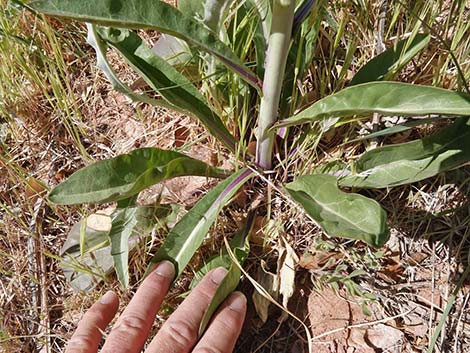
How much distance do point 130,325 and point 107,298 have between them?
0.37ft

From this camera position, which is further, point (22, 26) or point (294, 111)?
point (22, 26)

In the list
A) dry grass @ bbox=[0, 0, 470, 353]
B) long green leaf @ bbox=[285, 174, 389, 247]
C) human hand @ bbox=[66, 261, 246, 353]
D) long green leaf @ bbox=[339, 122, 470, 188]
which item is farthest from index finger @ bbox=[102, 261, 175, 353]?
long green leaf @ bbox=[339, 122, 470, 188]

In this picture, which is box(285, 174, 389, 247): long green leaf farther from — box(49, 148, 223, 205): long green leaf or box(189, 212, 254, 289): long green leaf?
box(49, 148, 223, 205): long green leaf

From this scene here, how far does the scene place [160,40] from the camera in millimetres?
1500

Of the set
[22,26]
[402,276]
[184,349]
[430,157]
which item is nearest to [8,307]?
[184,349]

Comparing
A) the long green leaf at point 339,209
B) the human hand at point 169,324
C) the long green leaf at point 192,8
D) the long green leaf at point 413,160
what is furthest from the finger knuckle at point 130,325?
the long green leaf at point 192,8

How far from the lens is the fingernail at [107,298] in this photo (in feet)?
4.33

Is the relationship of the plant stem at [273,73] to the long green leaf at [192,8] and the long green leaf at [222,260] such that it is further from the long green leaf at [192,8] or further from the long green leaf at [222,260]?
the long green leaf at [192,8]

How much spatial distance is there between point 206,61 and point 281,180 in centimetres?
35

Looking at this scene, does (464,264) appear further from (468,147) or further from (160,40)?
(160,40)

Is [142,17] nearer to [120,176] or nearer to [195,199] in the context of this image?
[120,176]

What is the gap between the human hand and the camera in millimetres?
1215

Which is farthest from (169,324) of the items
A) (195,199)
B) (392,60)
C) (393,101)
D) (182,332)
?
(392,60)

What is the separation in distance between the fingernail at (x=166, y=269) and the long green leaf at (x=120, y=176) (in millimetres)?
187
